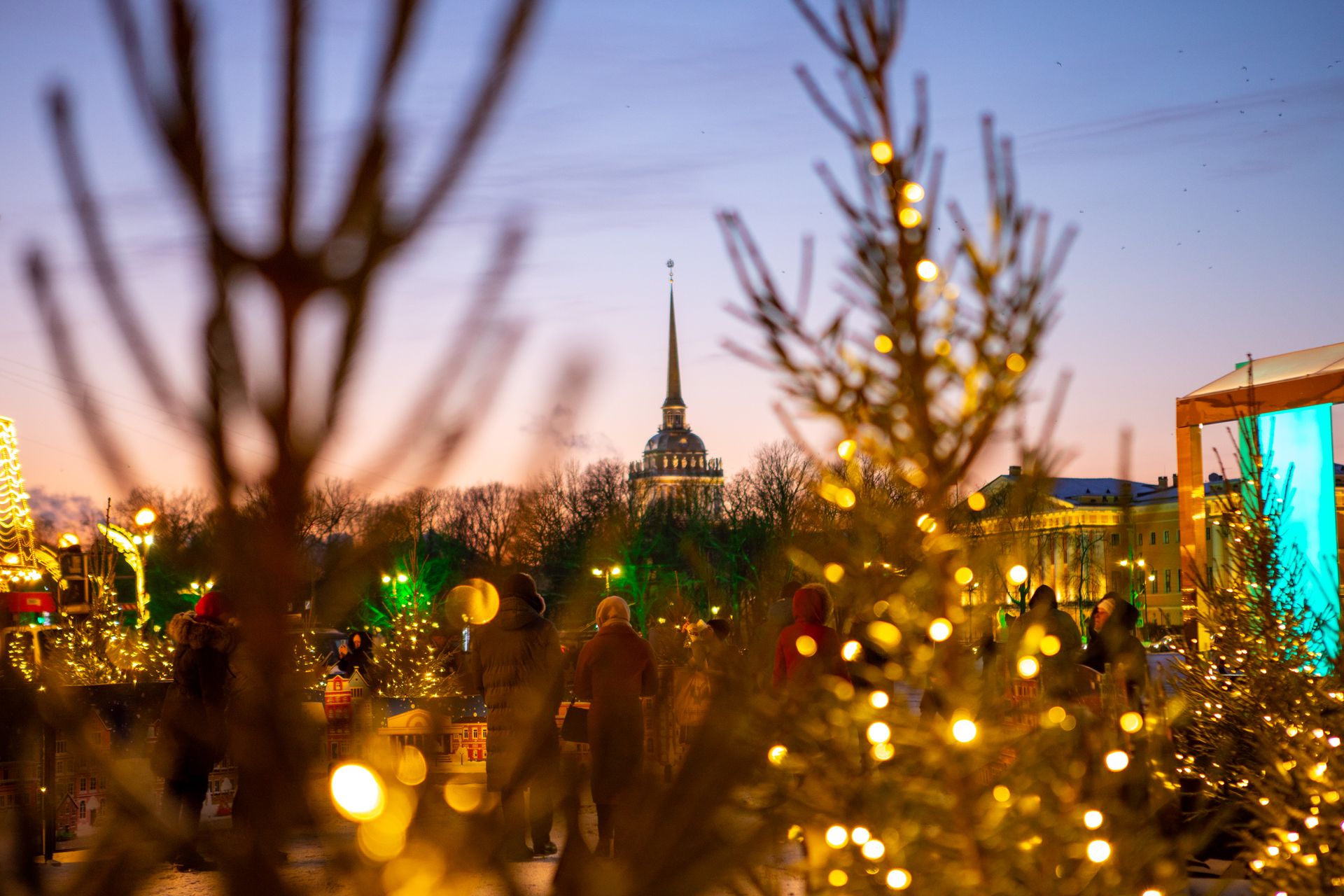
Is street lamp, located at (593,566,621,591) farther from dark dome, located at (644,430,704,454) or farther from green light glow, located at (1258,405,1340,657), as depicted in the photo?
dark dome, located at (644,430,704,454)

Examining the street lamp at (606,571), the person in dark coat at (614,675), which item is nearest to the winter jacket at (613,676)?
the person in dark coat at (614,675)

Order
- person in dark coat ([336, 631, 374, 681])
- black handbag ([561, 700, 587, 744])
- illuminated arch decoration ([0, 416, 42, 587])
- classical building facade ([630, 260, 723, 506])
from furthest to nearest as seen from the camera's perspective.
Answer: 1. classical building facade ([630, 260, 723, 506])
2. illuminated arch decoration ([0, 416, 42, 587])
3. person in dark coat ([336, 631, 374, 681])
4. black handbag ([561, 700, 587, 744])

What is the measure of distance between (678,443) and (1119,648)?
140337 millimetres

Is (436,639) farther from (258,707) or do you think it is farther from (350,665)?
(258,707)

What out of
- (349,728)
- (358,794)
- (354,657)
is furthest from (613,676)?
(358,794)

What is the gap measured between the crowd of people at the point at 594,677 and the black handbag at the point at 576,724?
0.06 meters

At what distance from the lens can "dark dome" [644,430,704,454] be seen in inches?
5655

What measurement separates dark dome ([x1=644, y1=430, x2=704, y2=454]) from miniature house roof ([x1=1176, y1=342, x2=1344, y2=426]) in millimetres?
129685

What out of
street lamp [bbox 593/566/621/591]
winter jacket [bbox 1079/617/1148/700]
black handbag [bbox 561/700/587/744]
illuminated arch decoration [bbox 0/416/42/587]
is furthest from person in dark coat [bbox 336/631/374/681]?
illuminated arch decoration [bbox 0/416/42/587]

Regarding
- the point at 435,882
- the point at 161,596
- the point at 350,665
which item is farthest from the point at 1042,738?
the point at 161,596

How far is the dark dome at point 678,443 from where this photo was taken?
144m

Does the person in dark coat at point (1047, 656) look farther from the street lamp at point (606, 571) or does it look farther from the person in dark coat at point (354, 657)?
the person in dark coat at point (354, 657)

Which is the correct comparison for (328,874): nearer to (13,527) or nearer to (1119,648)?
(1119,648)

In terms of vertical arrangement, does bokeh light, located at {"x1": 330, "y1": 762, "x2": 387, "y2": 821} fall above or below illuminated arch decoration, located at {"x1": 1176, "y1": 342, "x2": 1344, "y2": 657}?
below
